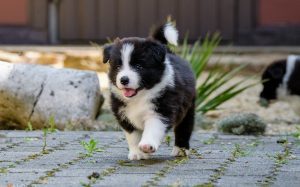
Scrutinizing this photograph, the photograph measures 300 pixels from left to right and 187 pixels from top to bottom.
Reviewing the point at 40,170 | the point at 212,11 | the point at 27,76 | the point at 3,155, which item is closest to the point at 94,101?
the point at 27,76

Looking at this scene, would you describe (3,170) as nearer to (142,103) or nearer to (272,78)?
(142,103)

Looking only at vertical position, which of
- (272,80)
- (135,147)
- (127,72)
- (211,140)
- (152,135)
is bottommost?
(211,140)

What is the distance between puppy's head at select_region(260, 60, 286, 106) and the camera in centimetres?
1055

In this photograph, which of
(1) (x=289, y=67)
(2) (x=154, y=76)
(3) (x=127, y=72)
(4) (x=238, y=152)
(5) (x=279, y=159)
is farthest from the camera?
(1) (x=289, y=67)

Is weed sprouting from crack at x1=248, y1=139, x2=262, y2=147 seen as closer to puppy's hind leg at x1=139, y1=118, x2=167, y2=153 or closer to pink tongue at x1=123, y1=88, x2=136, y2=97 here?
puppy's hind leg at x1=139, y1=118, x2=167, y2=153

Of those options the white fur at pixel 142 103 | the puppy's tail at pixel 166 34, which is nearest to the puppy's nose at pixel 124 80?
the white fur at pixel 142 103

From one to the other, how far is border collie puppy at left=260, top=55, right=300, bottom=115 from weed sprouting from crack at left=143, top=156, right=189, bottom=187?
16.8 ft

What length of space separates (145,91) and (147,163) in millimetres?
441

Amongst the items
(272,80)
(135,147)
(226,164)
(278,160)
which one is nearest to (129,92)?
(135,147)

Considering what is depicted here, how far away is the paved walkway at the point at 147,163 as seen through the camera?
4.58m

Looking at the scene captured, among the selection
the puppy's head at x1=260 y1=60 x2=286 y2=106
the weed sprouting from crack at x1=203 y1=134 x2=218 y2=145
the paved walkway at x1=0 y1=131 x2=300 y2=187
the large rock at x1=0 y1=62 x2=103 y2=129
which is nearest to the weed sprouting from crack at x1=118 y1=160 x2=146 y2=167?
the paved walkway at x1=0 y1=131 x2=300 y2=187

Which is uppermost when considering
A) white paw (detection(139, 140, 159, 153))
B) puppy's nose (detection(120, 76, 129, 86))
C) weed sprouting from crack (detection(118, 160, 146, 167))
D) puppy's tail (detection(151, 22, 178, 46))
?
puppy's tail (detection(151, 22, 178, 46))

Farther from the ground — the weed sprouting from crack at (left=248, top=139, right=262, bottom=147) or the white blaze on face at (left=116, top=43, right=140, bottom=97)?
the white blaze on face at (left=116, top=43, right=140, bottom=97)

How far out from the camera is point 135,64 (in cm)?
514
